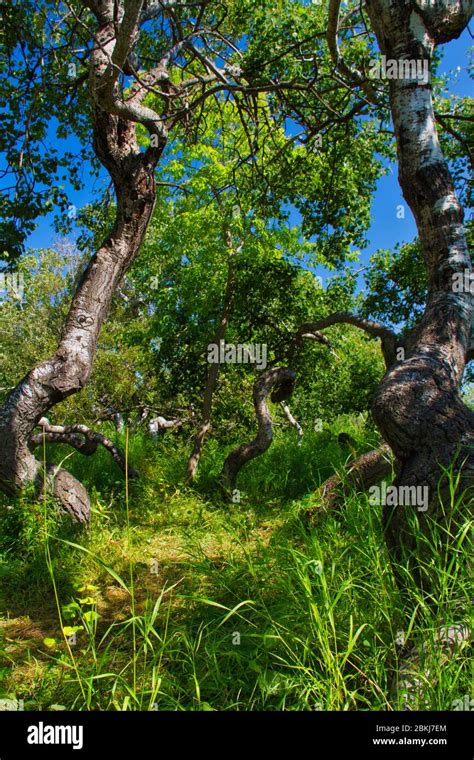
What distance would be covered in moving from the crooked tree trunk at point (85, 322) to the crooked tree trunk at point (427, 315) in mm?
2672

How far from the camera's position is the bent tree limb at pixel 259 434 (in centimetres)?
607

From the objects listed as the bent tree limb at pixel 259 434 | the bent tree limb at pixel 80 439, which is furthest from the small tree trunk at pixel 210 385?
the bent tree limb at pixel 80 439

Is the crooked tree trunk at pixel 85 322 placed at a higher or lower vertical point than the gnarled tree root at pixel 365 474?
higher

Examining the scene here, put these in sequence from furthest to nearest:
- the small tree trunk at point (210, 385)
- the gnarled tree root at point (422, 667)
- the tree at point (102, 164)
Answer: the small tree trunk at point (210, 385) → the tree at point (102, 164) → the gnarled tree root at point (422, 667)

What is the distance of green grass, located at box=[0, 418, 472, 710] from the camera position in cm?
201

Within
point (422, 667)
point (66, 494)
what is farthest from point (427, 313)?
point (66, 494)

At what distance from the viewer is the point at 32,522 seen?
14.7 feet

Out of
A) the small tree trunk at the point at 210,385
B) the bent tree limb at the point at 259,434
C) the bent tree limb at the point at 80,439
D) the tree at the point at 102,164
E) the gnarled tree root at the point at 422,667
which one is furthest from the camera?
the small tree trunk at the point at 210,385

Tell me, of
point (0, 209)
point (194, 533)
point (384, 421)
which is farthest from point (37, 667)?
point (0, 209)

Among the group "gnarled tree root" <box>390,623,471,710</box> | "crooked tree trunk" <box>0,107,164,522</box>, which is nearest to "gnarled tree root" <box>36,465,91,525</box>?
"crooked tree trunk" <box>0,107,164,522</box>

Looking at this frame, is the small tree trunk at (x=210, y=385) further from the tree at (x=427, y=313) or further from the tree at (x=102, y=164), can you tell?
the tree at (x=427, y=313)

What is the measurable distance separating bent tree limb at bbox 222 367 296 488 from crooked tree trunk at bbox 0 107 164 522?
6.26 feet

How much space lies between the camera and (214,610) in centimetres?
301

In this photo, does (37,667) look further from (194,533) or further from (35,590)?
(194,533)
